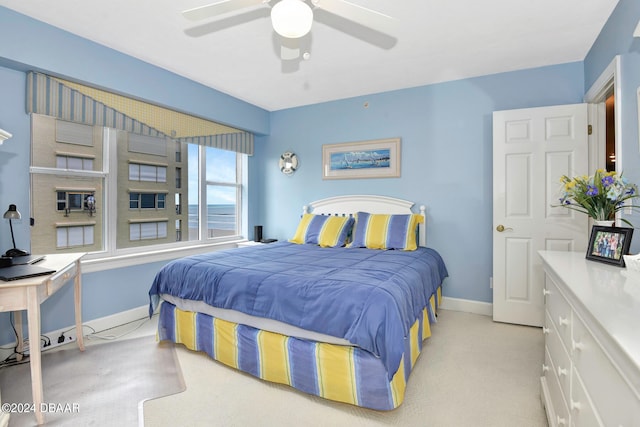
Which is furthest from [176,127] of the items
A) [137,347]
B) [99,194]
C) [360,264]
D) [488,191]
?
[488,191]

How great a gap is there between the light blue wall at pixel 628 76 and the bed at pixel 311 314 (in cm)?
143

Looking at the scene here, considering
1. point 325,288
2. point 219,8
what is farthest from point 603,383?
point 219,8

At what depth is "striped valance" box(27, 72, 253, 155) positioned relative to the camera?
2613 millimetres

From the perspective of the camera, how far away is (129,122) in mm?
3188

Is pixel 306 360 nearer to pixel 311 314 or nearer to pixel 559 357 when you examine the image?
pixel 311 314

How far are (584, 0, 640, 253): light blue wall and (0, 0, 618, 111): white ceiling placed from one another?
0.20 metres

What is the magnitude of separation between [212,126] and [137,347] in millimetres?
2656

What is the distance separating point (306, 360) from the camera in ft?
6.39

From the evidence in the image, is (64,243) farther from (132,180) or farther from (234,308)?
(234,308)

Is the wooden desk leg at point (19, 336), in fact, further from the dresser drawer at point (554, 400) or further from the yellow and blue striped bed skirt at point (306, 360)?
the dresser drawer at point (554, 400)

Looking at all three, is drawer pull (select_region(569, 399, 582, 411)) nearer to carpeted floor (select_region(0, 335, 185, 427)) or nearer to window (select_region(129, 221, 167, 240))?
carpeted floor (select_region(0, 335, 185, 427))

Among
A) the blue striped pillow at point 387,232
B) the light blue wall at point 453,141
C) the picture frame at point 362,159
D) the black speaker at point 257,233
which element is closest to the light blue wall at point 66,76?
the black speaker at point 257,233

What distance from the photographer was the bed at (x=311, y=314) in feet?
5.78

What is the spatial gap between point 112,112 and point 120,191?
0.80m
